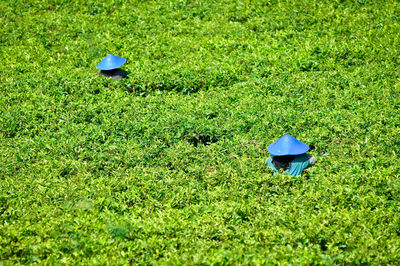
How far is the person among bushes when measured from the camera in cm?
621

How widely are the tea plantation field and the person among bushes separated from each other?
6.9 inches

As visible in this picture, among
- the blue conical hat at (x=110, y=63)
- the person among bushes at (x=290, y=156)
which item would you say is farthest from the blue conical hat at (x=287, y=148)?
the blue conical hat at (x=110, y=63)

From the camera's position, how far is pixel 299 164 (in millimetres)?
6281

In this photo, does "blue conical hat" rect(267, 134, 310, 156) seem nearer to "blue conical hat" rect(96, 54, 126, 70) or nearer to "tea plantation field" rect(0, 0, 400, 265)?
"tea plantation field" rect(0, 0, 400, 265)

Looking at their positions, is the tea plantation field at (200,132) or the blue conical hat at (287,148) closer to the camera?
the tea plantation field at (200,132)

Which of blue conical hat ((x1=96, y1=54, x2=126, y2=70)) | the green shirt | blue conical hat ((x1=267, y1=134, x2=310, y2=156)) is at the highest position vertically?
blue conical hat ((x1=96, y1=54, x2=126, y2=70))

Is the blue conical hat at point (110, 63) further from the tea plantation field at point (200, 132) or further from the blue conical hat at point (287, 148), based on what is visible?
the blue conical hat at point (287, 148)

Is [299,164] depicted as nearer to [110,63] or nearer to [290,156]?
[290,156]

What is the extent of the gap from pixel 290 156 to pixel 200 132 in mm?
1793

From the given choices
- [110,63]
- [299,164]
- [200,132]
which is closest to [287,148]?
[299,164]

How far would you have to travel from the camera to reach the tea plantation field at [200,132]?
491 cm

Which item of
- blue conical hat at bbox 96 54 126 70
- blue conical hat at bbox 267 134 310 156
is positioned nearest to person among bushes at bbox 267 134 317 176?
blue conical hat at bbox 267 134 310 156

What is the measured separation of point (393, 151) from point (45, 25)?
397 inches

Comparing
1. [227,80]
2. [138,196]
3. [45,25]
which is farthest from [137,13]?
[138,196]
